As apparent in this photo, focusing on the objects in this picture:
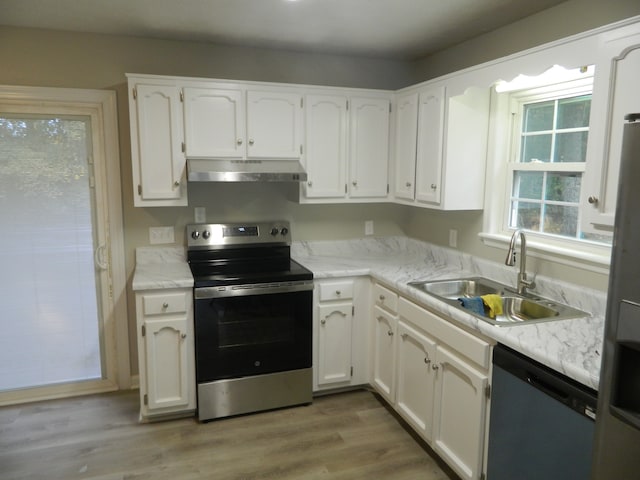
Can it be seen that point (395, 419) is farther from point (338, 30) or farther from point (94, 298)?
point (338, 30)

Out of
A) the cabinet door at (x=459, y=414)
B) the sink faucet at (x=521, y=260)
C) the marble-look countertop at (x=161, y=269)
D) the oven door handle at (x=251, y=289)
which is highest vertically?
the sink faucet at (x=521, y=260)

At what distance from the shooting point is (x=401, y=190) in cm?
340

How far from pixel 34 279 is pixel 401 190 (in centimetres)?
263

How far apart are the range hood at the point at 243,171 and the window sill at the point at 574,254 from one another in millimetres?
1431

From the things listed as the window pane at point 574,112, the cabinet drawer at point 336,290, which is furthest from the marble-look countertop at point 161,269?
the window pane at point 574,112

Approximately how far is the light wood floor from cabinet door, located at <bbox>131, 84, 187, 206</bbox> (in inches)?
56.4

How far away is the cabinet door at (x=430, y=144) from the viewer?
9.54 feet

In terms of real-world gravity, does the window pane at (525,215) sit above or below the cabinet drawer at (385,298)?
above

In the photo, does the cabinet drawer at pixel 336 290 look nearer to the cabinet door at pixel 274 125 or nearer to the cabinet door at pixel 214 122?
the cabinet door at pixel 274 125

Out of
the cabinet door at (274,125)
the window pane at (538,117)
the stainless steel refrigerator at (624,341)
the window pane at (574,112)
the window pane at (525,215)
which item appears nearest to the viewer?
the stainless steel refrigerator at (624,341)

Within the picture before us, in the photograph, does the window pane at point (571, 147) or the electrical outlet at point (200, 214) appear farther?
the electrical outlet at point (200, 214)

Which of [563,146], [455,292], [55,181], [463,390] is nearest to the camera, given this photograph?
[463,390]

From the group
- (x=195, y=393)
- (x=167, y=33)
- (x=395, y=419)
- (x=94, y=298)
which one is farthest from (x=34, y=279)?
(x=395, y=419)

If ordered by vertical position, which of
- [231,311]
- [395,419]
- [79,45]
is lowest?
[395,419]
